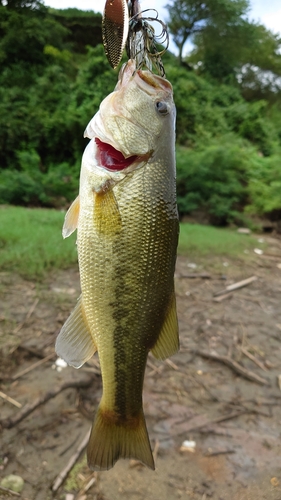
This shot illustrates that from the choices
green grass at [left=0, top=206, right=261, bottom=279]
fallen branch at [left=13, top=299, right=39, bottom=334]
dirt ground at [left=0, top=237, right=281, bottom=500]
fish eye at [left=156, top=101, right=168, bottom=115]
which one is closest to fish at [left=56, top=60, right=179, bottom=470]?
fish eye at [left=156, top=101, right=168, bottom=115]

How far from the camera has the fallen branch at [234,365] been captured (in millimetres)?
3662

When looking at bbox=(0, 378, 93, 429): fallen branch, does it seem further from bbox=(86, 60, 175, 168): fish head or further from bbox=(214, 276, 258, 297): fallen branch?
bbox=(214, 276, 258, 297): fallen branch

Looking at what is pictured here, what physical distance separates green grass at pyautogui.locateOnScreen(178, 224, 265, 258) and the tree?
37.4ft

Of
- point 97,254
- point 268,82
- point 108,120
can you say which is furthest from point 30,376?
point 268,82

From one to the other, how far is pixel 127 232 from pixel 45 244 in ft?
14.2

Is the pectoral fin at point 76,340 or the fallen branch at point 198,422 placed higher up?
the pectoral fin at point 76,340

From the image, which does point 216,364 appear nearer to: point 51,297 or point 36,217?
point 51,297

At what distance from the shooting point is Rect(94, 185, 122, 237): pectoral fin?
3.67 ft

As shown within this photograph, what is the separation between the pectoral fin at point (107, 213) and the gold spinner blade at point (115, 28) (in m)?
0.41

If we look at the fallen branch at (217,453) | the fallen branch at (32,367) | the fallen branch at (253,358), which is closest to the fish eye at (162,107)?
the fallen branch at (217,453)

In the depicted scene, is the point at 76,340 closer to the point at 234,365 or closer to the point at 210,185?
the point at 234,365

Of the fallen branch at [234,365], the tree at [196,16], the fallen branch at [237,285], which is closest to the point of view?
the fallen branch at [234,365]

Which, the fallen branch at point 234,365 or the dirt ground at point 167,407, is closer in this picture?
the dirt ground at point 167,407

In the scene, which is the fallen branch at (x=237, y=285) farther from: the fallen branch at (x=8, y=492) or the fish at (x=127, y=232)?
the fish at (x=127, y=232)
